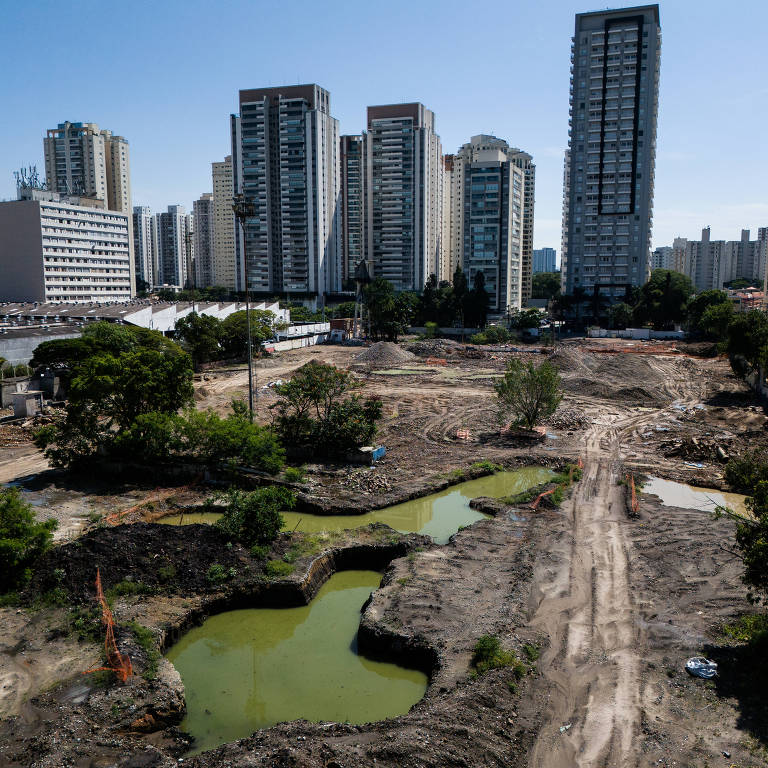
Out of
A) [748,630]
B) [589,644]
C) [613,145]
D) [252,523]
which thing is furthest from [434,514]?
[613,145]

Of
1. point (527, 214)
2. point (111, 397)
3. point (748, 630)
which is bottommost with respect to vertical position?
point (748, 630)

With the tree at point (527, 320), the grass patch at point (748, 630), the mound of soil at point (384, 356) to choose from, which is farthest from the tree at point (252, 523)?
the tree at point (527, 320)

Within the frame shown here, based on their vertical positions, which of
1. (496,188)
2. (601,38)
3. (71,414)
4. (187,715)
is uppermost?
(601,38)

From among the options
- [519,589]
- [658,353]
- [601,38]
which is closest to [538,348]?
[658,353]

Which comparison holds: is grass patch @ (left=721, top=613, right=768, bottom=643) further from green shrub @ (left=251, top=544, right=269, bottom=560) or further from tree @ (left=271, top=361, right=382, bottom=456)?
tree @ (left=271, top=361, right=382, bottom=456)

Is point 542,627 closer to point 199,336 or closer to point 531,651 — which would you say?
point 531,651

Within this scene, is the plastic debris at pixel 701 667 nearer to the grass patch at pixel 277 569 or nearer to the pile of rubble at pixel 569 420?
the grass patch at pixel 277 569

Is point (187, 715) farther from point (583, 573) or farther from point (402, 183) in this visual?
point (402, 183)
